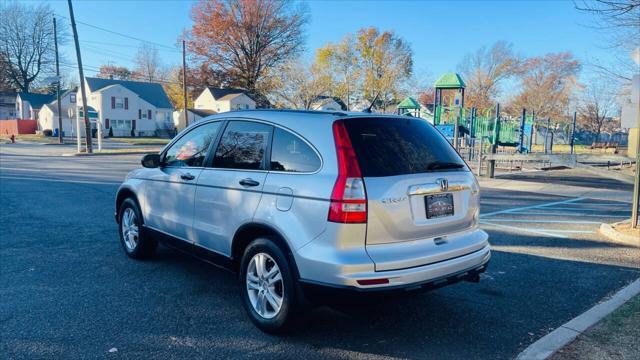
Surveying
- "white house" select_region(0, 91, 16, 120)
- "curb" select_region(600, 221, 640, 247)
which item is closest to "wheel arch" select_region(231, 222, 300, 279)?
"curb" select_region(600, 221, 640, 247)

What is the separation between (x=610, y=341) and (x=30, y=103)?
7606 cm

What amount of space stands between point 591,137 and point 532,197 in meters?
49.2

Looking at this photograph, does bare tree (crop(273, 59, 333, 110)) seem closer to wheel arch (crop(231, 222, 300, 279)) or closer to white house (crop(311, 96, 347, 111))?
white house (crop(311, 96, 347, 111))

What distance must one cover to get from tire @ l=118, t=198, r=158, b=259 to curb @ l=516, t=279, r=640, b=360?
4253mm

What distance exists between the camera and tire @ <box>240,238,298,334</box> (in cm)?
350

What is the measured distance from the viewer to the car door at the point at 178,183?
467cm

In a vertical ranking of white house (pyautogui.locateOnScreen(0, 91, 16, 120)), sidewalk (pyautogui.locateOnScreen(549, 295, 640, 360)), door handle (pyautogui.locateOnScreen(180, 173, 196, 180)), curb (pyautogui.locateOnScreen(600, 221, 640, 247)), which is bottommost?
sidewalk (pyautogui.locateOnScreen(549, 295, 640, 360))

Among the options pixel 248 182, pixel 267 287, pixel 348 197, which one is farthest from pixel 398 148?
pixel 267 287

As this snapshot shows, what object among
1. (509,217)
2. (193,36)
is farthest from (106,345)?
(193,36)

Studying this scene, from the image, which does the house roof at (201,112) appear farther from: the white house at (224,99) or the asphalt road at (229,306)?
the asphalt road at (229,306)

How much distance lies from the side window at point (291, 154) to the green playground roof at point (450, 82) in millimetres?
22274

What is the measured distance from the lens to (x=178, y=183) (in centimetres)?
484

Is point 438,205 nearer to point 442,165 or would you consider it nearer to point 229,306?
point 442,165

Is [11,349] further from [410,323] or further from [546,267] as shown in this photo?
[546,267]
